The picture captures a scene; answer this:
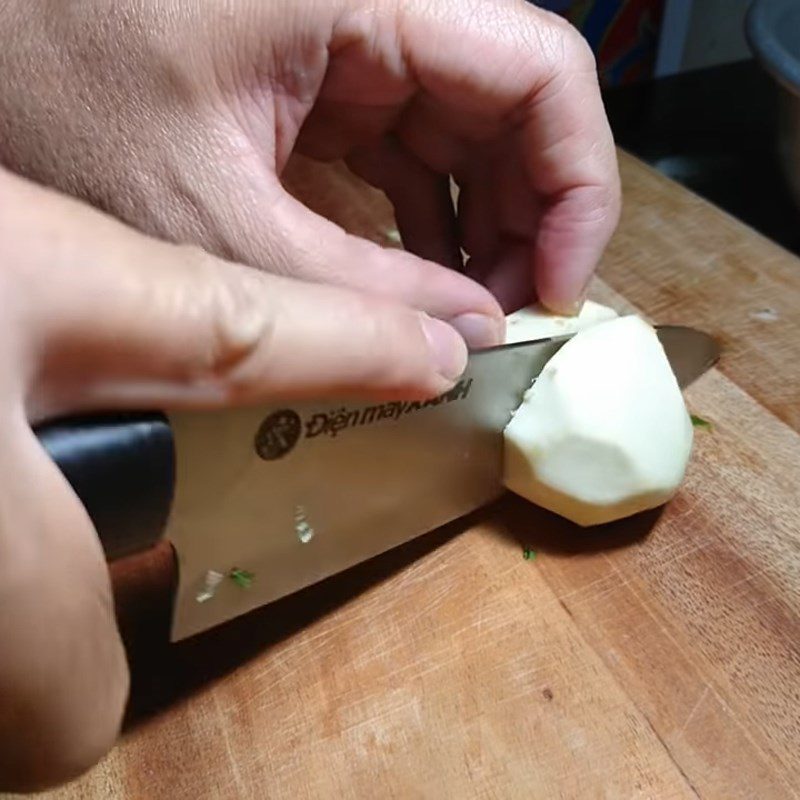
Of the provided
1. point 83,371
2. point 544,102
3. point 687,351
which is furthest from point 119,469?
point 687,351

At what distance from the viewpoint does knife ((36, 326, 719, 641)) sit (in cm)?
76

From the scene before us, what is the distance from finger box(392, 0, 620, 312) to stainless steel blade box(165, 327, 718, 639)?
0.18 m

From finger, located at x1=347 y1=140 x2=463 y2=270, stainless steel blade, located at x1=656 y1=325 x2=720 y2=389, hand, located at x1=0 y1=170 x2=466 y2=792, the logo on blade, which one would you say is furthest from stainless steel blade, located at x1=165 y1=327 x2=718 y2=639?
finger, located at x1=347 y1=140 x2=463 y2=270

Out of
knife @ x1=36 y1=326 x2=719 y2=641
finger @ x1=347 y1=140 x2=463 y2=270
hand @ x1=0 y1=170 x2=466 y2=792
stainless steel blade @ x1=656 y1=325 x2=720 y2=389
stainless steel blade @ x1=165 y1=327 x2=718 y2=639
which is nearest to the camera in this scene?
hand @ x1=0 y1=170 x2=466 y2=792

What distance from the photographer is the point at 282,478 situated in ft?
3.03

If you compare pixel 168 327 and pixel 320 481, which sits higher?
pixel 168 327

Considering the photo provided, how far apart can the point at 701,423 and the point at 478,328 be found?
1.20 ft

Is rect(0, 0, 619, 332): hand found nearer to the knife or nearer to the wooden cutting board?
the knife

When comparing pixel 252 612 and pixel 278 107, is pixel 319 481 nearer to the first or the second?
pixel 252 612

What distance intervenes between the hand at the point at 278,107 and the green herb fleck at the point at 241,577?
0.30 meters

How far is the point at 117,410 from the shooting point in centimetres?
72

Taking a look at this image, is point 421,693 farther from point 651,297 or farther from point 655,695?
point 651,297

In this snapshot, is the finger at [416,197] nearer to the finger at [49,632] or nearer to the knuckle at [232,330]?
the knuckle at [232,330]

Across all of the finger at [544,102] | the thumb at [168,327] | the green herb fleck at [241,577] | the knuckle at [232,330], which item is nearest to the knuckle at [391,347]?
the thumb at [168,327]
